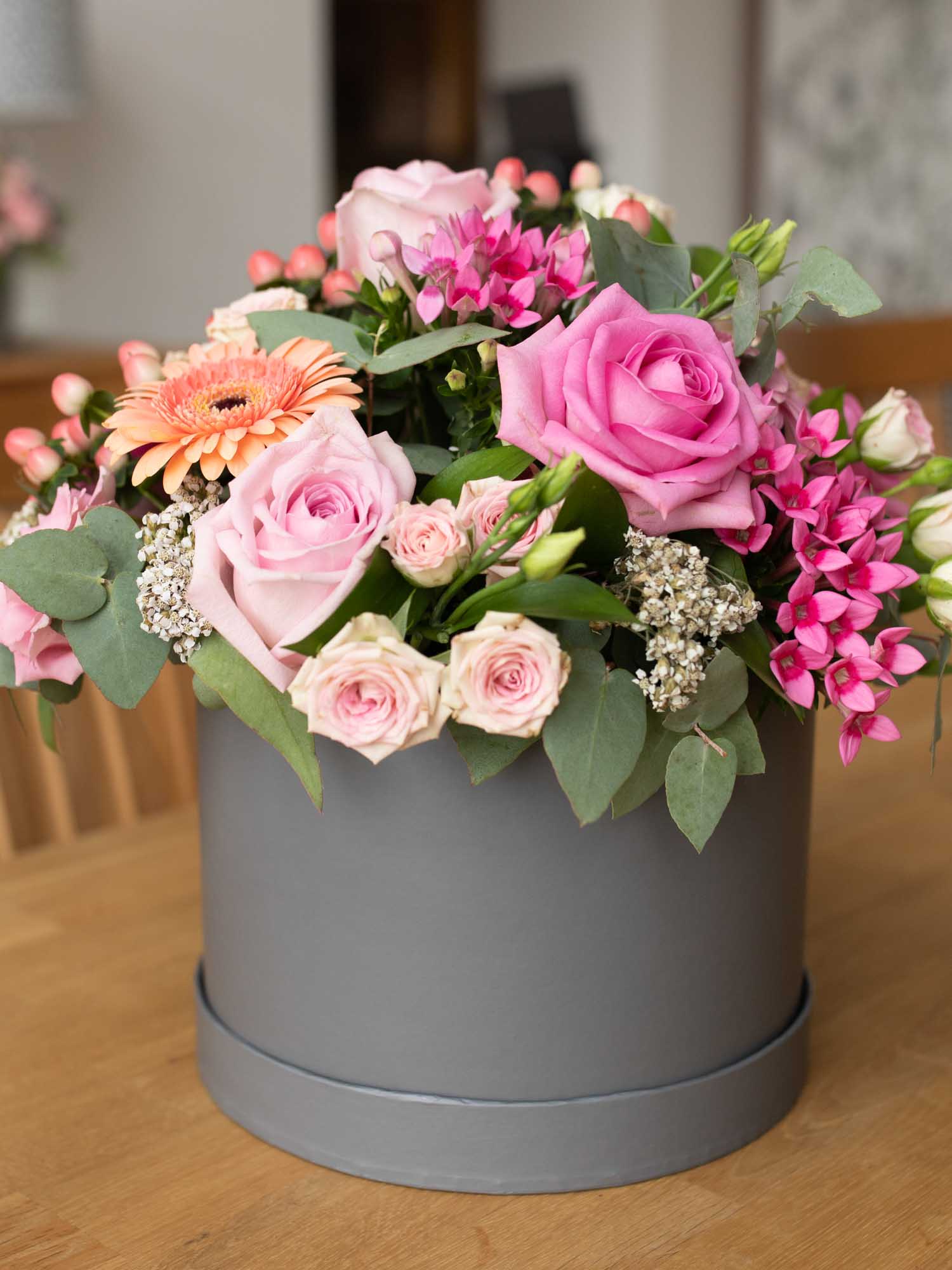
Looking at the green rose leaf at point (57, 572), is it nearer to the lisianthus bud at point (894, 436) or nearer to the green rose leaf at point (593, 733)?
the green rose leaf at point (593, 733)

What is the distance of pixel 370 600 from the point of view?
441 mm

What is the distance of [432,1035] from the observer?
1.64 feet

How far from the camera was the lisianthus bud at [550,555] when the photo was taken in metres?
0.41

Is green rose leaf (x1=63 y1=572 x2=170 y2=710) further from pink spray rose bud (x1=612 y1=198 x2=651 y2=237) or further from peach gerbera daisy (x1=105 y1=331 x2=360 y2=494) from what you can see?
pink spray rose bud (x1=612 y1=198 x2=651 y2=237)

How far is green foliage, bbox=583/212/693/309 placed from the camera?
52cm

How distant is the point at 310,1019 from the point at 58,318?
2.64 m

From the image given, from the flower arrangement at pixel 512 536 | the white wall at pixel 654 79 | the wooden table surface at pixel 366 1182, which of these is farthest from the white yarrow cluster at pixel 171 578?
the white wall at pixel 654 79

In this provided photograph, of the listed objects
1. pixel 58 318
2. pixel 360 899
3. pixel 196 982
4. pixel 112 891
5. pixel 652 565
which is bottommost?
pixel 58 318

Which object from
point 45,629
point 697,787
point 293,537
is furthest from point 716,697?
point 45,629

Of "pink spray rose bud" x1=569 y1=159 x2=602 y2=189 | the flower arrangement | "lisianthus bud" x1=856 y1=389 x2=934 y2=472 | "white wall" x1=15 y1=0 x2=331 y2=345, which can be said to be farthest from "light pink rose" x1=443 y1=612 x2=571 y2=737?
"white wall" x1=15 y1=0 x2=331 y2=345

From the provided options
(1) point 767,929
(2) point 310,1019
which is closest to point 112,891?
(2) point 310,1019

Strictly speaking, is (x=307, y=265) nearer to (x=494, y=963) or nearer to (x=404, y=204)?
(x=404, y=204)

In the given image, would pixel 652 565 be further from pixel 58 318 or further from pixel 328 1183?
pixel 58 318

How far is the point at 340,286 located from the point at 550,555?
0.74 ft
